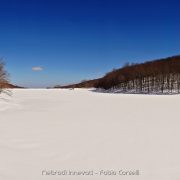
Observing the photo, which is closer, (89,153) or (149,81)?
(89,153)

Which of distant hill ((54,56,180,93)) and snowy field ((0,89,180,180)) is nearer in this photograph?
snowy field ((0,89,180,180))

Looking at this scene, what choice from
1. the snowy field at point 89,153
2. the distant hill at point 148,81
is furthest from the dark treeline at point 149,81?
the snowy field at point 89,153

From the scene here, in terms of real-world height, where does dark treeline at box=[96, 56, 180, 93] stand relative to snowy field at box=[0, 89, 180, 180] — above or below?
above

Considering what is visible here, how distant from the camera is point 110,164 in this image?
6535 mm

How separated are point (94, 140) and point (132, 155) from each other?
219 cm

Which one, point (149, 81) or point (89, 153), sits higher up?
point (149, 81)

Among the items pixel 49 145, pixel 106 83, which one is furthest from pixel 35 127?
pixel 106 83

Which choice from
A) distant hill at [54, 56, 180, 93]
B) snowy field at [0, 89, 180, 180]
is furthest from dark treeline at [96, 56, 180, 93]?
snowy field at [0, 89, 180, 180]

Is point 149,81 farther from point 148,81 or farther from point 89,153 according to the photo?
point 89,153

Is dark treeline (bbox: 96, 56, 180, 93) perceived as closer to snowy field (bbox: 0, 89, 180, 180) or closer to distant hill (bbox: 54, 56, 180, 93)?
distant hill (bbox: 54, 56, 180, 93)

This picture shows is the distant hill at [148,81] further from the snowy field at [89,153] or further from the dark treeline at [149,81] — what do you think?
the snowy field at [89,153]

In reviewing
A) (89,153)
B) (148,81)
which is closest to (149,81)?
(148,81)

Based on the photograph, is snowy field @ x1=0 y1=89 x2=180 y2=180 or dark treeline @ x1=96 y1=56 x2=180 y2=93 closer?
snowy field @ x1=0 y1=89 x2=180 y2=180

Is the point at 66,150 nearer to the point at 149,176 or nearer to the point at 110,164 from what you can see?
the point at 110,164
